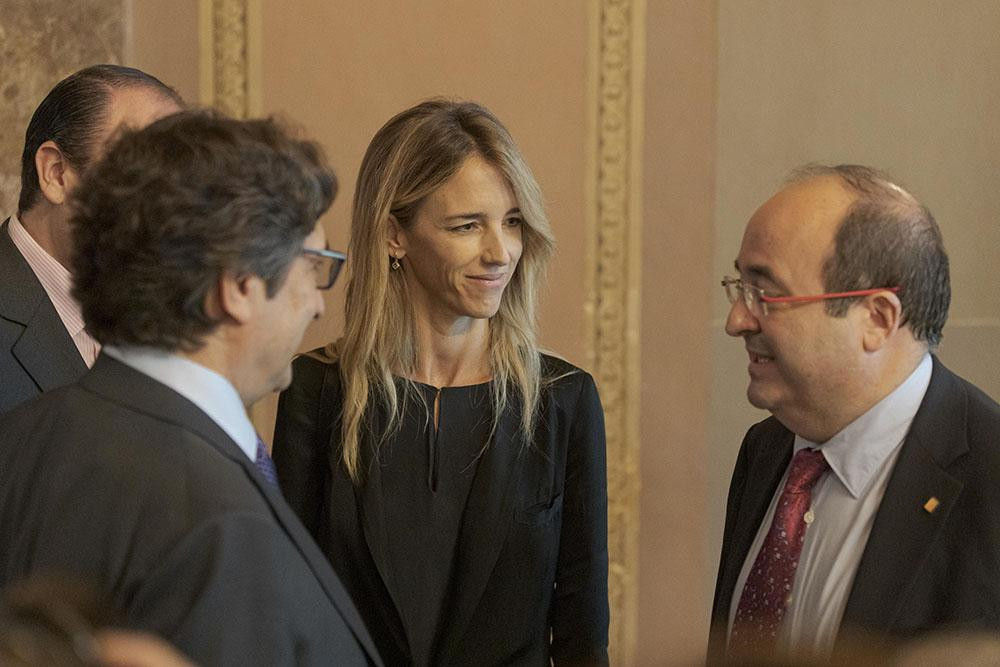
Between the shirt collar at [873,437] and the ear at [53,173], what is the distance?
1.77m

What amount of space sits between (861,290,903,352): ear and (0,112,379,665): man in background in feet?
3.40

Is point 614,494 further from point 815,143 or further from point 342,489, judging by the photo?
point 342,489

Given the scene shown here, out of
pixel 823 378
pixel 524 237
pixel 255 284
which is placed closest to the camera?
pixel 255 284

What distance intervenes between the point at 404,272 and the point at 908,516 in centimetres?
141

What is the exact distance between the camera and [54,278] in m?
2.88

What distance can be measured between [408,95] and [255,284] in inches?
115

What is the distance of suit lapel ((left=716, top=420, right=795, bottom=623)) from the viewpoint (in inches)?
103

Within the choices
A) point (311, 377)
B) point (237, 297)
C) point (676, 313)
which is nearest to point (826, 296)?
point (237, 297)

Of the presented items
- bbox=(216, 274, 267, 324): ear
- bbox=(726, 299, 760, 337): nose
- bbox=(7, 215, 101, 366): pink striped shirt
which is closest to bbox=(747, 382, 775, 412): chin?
bbox=(726, 299, 760, 337): nose

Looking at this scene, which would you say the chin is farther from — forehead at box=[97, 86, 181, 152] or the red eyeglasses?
forehead at box=[97, 86, 181, 152]

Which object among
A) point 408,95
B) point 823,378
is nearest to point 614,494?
point 408,95

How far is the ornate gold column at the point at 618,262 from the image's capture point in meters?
4.65

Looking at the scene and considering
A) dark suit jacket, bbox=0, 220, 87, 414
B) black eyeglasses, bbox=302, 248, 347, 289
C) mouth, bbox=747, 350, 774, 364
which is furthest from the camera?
dark suit jacket, bbox=0, 220, 87, 414

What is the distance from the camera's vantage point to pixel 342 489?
2977mm
